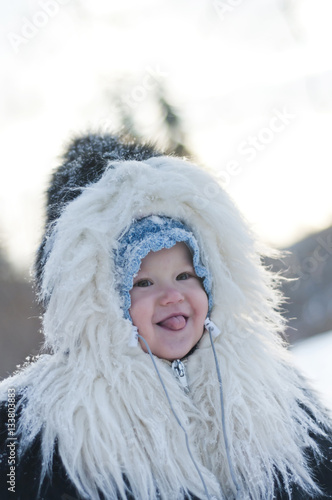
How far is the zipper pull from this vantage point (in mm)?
1534

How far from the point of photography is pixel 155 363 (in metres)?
1.46

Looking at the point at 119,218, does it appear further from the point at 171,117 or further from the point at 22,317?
the point at 22,317

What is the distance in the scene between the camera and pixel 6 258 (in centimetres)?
800

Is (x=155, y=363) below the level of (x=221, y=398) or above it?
above

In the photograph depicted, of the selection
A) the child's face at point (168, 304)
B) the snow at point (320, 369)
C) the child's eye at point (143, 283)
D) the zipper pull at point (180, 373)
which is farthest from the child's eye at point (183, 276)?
the snow at point (320, 369)

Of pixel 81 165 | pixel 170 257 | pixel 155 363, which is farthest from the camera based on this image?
pixel 81 165

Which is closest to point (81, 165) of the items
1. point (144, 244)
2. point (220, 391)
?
point (144, 244)

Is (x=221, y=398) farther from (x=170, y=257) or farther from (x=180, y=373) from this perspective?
(x=170, y=257)

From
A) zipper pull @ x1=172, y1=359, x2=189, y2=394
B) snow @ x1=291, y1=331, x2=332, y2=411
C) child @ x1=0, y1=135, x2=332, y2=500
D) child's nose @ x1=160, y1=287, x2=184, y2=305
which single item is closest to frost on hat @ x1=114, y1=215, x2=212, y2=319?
child @ x1=0, y1=135, x2=332, y2=500

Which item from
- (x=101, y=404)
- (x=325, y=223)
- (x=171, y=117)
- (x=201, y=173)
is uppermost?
(x=171, y=117)

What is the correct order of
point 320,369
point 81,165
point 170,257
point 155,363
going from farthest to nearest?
point 320,369 → point 81,165 → point 170,257 → point 155,363

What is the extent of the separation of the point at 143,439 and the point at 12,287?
283 inches

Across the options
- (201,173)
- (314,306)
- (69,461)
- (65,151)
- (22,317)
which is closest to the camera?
(69,461)

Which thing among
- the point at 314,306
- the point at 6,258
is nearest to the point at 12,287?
the point at 6,258
